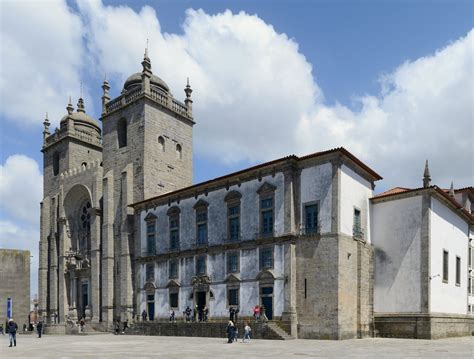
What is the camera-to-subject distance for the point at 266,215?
3120cm

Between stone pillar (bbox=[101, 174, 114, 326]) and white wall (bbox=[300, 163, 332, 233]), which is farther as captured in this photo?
stone pillar (bbox=[101, 174, 114, 326])

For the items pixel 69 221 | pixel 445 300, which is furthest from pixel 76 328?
pixel 445 300

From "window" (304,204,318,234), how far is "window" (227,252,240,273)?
597 cm

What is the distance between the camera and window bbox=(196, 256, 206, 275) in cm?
3456

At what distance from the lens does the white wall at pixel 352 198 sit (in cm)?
2882

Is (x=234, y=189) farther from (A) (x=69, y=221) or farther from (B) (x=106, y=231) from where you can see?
(A) (x=69, y=221)

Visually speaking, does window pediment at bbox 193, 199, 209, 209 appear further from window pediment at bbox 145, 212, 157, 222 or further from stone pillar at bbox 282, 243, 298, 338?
stone pillar at bbox 282, 243, 298, 338

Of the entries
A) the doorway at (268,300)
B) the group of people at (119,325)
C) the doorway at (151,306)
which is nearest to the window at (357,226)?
the doorway at (268,300)

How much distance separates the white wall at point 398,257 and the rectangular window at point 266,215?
7.35 meters

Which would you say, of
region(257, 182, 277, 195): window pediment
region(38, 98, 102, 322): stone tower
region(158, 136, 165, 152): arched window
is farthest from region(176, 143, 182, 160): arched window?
region(257, 182, 277, 195): window pediment

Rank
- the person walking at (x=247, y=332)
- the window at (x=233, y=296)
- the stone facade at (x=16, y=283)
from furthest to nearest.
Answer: the stone facade at (x=16, y=283), the window at (x=233, y=296), the person walking at (x=247, y=332)

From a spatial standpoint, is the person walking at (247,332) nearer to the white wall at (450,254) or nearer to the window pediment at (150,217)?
the white wall at (450,254)

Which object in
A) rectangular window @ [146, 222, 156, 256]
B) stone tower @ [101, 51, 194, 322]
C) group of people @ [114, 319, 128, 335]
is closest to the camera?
group of people @ [114, 319, 128, 335]

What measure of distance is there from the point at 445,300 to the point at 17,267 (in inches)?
1636
